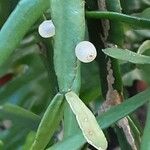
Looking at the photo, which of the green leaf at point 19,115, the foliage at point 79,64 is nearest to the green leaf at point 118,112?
the foliage at point 79,64

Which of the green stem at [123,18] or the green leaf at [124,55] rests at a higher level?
the green stem at [123,18]

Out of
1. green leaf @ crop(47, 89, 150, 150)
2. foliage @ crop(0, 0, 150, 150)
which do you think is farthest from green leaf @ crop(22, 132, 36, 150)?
green leaf @ crop(47, 89, 150, 150)

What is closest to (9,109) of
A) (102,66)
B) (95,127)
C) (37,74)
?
(102,66)

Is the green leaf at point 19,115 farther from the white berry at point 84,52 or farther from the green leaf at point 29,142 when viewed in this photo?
the white berry at point 84,52

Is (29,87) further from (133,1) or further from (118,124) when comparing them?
(118,124)

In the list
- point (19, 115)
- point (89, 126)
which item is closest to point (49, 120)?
point (89, 126)

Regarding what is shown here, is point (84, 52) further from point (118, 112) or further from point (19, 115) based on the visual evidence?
point (19, 115)

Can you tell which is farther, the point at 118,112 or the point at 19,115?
the point at 19,115
